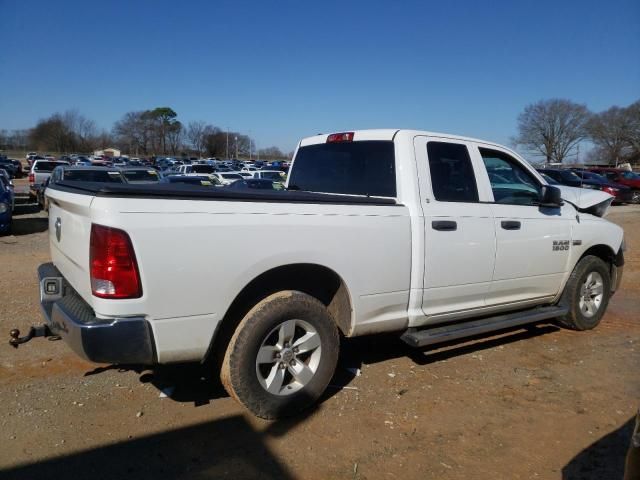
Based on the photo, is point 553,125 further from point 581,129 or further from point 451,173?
point 451,173

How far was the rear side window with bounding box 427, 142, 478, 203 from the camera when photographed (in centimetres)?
418

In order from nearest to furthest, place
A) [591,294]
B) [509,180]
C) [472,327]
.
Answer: [472,327] → [509,180] → [591,294]

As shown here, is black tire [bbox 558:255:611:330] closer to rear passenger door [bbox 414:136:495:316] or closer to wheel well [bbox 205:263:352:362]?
rear passenger door [bbox 414:136:495:316]

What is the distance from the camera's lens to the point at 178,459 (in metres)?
3.00

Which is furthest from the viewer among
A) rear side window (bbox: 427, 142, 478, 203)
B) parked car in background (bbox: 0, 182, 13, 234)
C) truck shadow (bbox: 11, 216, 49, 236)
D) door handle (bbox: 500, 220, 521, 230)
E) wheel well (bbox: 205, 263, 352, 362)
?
truck shadow (bbox: 11, 216, 49, 236)

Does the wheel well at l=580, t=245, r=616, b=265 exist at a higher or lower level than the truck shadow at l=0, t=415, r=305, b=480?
higher

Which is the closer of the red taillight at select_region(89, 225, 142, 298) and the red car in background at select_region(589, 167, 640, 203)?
the red taillight at select_region(89, 225, 142, 298)

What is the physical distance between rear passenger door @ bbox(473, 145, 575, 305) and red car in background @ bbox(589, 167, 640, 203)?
27.3 m

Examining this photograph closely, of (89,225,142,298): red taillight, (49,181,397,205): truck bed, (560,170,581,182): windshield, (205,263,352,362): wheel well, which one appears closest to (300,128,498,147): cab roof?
(49,181,397,205): truck bed

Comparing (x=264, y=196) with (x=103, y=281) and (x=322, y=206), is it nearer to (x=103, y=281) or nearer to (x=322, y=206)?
(x=322, y=206)

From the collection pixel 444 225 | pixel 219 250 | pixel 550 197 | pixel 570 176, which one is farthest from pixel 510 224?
pixel 570 176

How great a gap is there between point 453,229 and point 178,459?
2.55 metres

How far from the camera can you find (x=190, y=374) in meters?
4.18

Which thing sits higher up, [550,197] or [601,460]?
[550,197]
